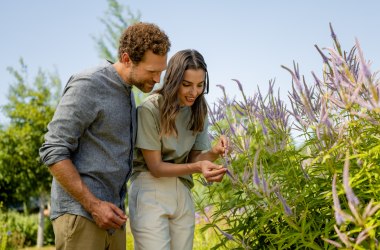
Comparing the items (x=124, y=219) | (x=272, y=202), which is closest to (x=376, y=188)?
(x=272, y=202)

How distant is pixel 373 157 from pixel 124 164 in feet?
5.01

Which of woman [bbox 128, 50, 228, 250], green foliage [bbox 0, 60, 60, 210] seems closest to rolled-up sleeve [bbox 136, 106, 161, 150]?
woman [bbox 128, 50, 228, 250]

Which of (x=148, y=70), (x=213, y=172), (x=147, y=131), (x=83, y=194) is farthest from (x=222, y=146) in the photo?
(x=83, y=194)

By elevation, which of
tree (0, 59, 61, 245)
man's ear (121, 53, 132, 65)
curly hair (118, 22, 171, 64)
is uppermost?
curly hair (118, 22, 171, 64)

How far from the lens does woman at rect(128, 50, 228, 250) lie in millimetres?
3236

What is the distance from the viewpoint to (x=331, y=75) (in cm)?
252

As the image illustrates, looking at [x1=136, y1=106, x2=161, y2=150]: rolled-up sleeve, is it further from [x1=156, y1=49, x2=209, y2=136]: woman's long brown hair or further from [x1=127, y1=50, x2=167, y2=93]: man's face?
[x1=127, y1=50, x2=167, y2=93]: man's face

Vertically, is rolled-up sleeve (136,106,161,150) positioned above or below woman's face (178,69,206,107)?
below

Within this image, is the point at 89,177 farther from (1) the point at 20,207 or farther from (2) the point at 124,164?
(1) the point at 20,207

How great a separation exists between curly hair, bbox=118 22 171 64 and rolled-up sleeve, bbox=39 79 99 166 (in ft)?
1.09

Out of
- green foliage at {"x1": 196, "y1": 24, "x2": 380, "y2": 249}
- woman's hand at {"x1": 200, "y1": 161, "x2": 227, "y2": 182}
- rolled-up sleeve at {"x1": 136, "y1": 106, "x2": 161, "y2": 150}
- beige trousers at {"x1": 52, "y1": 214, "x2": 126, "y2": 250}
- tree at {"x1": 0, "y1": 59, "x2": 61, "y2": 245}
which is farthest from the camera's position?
tree at {"x1": 0, "y1": 59, "x2": 61, "y2": 245}

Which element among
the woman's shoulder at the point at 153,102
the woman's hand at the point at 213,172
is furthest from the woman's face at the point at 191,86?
the woman's hand at the point at 213,172

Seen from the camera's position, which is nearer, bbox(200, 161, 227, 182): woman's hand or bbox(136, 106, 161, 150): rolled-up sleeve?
bbox(200, 161, 227, 182): woman's hand

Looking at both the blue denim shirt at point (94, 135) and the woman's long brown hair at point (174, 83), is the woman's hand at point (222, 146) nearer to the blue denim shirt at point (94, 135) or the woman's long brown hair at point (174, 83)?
the woman's long brown hair at point (174, 83)
